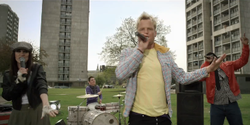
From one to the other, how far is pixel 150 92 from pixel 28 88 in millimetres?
1504

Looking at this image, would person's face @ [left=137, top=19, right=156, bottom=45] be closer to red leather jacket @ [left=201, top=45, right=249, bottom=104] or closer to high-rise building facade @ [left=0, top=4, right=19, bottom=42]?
red leather jacket @ [left=201, top=45, right=249, bottom=104]

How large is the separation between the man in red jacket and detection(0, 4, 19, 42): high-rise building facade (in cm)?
9502

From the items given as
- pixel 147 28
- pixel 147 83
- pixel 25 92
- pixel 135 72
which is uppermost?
pixel 147 28

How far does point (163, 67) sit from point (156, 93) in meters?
0.26

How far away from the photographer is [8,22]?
103 m

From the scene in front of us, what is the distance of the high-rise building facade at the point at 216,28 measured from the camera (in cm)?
4032

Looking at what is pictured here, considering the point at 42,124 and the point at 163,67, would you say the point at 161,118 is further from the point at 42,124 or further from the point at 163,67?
the point at 42,124

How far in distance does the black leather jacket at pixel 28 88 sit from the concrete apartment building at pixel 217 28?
117 ft

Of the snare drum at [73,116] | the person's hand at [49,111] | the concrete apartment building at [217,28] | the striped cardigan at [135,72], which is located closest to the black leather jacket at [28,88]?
the person's hand at [49,111]

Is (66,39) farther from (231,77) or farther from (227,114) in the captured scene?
(227,114)

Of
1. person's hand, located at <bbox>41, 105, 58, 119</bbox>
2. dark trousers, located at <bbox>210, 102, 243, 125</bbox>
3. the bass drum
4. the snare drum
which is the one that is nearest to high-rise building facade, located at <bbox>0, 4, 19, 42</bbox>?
the snare drum

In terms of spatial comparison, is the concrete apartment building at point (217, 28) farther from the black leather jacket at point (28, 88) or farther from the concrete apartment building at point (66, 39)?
the black leather jacket at point (28, 88)

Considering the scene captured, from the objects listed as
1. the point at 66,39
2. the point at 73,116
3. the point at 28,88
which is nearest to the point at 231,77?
Answer: the point at 28,88

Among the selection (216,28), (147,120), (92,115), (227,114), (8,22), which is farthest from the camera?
(8,22)
